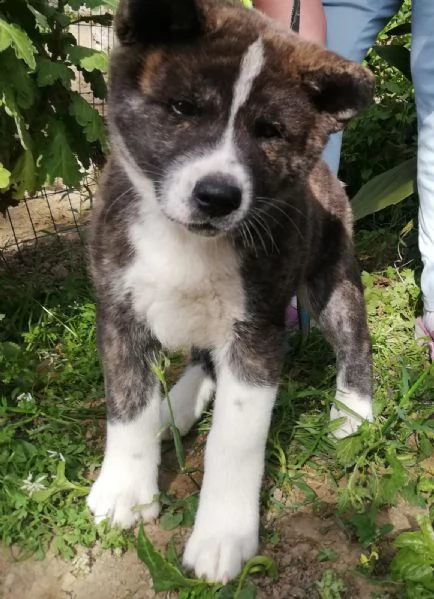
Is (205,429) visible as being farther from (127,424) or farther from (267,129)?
(267,129)

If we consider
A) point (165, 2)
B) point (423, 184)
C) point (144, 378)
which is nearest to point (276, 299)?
point (144, 378)

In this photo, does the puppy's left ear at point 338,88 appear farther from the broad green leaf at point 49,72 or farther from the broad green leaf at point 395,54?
the broad green leaf at point 395,54

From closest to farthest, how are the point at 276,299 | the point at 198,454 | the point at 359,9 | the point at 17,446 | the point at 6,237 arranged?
the point at 276,299
the point at 17,446
the point at 198,454
the point at 359,9
the point at 6,237

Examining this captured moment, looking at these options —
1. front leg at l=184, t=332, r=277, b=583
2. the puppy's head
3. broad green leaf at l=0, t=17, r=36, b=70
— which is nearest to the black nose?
the puppy's head

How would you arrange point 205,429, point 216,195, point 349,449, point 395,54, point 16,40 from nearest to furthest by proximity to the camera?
point 216,195
point 16,40
point 349,449
point 205,429
point 395,54

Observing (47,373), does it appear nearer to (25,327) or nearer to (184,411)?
(25,327)

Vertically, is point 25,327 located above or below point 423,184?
below

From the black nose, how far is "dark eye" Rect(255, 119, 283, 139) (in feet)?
0.76

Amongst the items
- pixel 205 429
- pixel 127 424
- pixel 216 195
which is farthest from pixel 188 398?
pixel 216 195

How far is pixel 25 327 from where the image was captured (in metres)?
3.72

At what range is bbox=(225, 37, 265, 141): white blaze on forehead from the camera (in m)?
2.00

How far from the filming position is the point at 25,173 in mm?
3367

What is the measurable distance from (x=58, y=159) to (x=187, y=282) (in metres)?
1.36

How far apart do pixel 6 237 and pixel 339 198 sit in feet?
8.41
